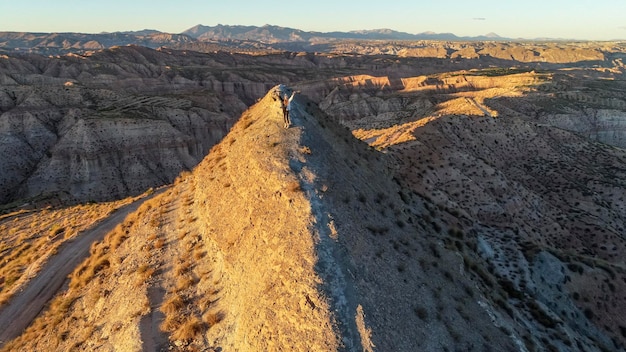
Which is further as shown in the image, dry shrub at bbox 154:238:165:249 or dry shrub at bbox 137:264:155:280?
dry shrub at bbox 154:238:165:249

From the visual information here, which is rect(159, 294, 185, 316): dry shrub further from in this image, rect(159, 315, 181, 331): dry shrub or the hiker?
the hiker

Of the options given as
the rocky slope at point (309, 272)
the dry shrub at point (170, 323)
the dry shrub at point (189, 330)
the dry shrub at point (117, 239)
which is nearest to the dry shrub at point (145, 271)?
the rocky slope at point (309, 272)

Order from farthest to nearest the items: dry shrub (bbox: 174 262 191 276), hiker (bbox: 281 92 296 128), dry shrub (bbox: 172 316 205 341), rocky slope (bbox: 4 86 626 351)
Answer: hiker (bbox: 281 92 296 128), dry shrub (bbox: 174 262 191 276), dry shrub (bbox: 172 316 205 341), rocky slope (bbox: 4 86 626 351)

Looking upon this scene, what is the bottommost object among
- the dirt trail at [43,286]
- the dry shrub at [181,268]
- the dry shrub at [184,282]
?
the dirt trail at [43,286]

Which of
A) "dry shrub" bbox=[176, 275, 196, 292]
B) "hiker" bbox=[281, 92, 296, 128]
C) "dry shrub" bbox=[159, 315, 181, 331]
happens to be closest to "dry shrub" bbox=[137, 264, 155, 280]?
"dry shrub" bbox=[176, 275, 196, 292]

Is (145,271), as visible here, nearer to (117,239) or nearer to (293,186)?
(117,239)

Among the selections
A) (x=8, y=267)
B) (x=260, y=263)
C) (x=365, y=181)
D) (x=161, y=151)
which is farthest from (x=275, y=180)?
(x=161, y=151)

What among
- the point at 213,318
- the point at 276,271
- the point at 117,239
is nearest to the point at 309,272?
the point at 276,271

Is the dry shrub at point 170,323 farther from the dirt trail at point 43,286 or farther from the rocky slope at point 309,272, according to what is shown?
the dirt trail at point 43,286

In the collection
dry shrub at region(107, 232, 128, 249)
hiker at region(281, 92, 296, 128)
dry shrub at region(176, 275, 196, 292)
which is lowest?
dry shrub at region(107, 232, 128, 249)
